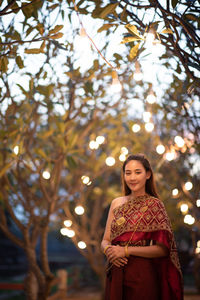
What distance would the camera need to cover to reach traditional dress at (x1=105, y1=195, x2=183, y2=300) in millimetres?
1732

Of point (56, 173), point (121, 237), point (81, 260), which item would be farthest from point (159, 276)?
point (81, 260)

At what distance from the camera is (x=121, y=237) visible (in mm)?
1827

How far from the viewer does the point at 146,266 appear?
5.76 feet

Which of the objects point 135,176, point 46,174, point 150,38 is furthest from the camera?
point 46,174

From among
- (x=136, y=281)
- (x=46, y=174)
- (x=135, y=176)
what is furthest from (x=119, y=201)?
(x=46, y=174)

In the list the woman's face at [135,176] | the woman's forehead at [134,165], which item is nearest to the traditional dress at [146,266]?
the woman's face at [135,176]

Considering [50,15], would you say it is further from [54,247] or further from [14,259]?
[54,247]

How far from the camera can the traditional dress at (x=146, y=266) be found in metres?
1.73

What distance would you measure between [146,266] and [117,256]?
16 cm

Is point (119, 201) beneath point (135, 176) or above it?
beneath

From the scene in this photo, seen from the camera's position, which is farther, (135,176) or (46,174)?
(46,174)

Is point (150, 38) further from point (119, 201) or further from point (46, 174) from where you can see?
point (46, 174)

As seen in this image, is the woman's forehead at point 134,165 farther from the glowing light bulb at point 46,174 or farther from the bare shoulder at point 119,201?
the glowing light bulb at point 46,174

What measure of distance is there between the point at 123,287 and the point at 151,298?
15 centimetres
